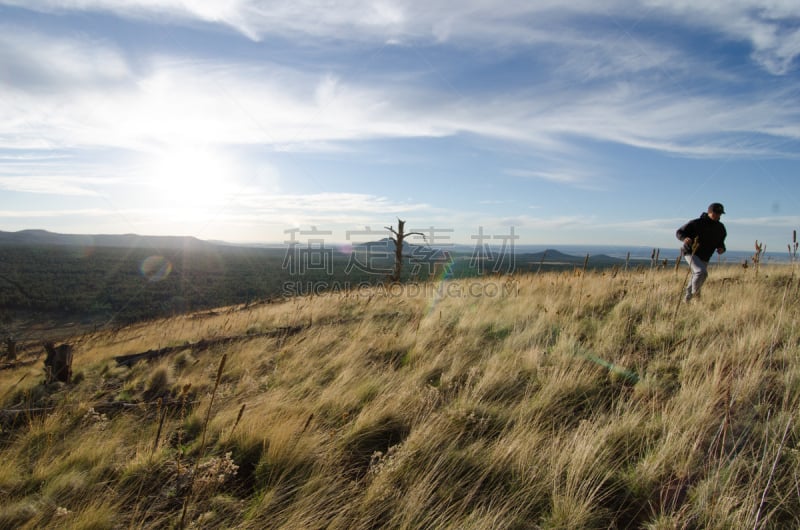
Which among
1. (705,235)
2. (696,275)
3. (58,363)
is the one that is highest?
(705,235)

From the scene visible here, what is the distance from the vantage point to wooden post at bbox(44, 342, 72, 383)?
4801mm

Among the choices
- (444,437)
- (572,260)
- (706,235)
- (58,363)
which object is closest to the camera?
(444,437)

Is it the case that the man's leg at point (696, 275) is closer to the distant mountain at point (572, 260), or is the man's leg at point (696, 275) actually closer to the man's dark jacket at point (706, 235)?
the man's dark jacket at point (706, 235)

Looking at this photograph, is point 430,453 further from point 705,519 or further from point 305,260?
point 305,260

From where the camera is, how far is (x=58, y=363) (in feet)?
16.0

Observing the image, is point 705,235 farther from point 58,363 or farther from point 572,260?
point 572,260

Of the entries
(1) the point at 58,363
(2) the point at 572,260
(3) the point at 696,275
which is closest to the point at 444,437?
(1) the point at 58,363

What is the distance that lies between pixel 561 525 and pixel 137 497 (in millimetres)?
2549

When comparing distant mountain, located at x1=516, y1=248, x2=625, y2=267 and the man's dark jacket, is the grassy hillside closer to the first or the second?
the man's dark jacket

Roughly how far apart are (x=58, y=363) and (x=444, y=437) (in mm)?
5320

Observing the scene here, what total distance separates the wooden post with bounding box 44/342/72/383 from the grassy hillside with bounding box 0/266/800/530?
23 centimetres

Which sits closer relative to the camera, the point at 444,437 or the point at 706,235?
the point at 444,437

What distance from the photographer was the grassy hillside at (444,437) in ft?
6.93

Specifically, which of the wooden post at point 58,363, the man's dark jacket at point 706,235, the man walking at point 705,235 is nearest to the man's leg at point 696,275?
the man walking at point 705,235
